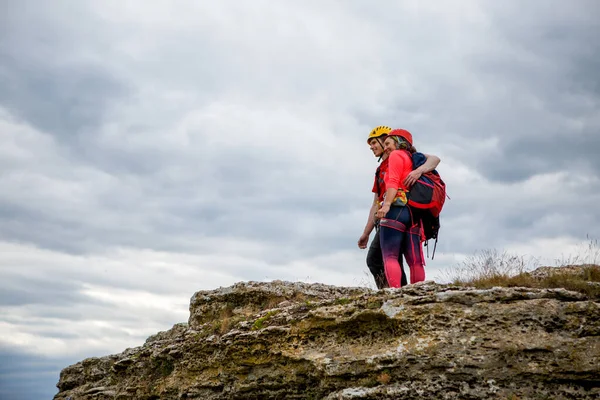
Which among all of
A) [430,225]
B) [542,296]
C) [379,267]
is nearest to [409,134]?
[430,225]

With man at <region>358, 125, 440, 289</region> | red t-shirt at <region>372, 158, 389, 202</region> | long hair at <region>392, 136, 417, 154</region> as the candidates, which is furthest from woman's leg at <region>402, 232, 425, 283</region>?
long hair at <region>392, 136, 417, 154</region>

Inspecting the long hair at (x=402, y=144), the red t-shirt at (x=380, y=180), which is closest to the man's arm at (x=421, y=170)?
the long hair at (x=402, y=144)

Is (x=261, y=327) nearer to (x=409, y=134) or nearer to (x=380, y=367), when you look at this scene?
(x=380, y=367)

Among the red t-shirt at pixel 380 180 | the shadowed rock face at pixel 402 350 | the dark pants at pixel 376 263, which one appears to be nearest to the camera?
the shadowed rock face at pixel 402 350

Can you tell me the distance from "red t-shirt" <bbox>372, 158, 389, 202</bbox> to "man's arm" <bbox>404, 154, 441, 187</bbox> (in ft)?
2.37

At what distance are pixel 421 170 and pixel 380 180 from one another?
1.08 m

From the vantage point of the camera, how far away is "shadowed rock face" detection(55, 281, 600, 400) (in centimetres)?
684

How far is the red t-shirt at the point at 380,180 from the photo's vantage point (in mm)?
9762

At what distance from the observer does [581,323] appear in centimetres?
693

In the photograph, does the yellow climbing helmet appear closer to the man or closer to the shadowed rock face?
the man

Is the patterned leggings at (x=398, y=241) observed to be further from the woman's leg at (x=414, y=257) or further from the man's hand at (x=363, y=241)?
the man's hand at (x=363, y=241)

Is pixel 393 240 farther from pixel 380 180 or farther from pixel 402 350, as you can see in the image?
pixel 402 350

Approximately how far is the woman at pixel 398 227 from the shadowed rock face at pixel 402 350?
32.4 inches

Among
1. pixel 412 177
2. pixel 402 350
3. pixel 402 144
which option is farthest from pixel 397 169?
pixel 402 350
